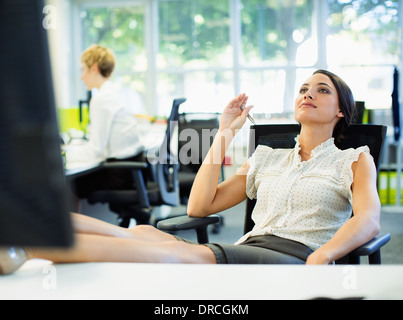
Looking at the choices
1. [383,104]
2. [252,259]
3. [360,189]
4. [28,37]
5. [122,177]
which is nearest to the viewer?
[28,37]

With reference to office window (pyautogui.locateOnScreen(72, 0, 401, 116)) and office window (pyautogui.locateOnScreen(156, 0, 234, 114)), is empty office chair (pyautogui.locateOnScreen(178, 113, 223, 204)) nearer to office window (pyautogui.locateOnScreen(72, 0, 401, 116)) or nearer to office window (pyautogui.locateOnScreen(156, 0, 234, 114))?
office window (pyautogui.locateOnScreen(72, 0, 401, 116))

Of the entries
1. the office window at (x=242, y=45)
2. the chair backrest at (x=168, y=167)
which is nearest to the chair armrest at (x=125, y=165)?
the chair backrest at (x=168, y=167)

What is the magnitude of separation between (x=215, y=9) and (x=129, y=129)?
347cm

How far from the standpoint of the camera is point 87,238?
0.70 metres

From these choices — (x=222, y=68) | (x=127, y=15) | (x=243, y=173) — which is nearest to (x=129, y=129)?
(x=243, y=173)

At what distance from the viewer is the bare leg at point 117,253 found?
2.22 ft

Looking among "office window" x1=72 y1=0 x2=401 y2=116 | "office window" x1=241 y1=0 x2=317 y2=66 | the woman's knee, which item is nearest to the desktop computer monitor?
the woman's knee

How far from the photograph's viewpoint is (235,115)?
1.56m

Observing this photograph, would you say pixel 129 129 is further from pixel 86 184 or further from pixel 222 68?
pixel 222 68

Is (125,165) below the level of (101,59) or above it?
below

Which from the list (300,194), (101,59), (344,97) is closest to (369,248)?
(300,194)

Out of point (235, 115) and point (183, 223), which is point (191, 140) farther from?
point (183, 223)

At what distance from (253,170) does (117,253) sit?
2.76ft

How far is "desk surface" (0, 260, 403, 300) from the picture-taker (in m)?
0.55
